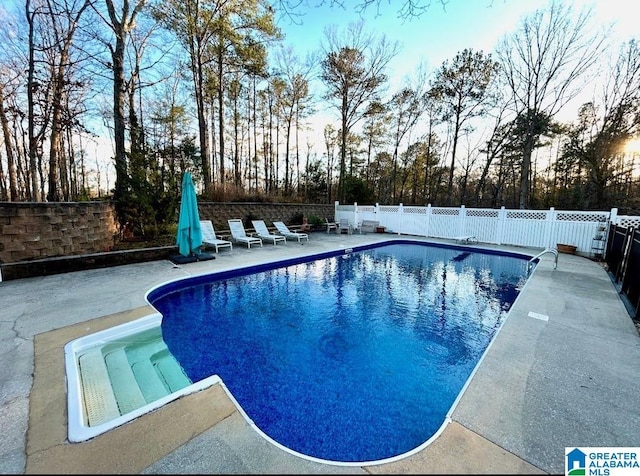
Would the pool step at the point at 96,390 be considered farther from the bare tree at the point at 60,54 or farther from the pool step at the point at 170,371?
the bare tree at the point at 60,54

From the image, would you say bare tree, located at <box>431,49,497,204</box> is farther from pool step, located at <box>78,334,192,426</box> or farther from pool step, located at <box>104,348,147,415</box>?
pool step, located at <box>104,348,147,415</box>

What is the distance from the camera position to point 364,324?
4000mm

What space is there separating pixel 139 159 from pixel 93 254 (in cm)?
285

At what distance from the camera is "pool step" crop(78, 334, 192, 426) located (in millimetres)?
2135

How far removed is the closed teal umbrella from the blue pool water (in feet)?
4.06

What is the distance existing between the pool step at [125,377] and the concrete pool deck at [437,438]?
0.23 m

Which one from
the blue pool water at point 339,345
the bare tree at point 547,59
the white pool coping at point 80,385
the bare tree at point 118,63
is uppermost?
the bare tree at point 547,59

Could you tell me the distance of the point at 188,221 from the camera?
6.21 m

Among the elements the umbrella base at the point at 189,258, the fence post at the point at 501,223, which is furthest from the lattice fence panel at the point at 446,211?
the umbrella base at the point at 189,258

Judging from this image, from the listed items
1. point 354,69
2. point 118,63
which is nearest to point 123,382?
point 118,63

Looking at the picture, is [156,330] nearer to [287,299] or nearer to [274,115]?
[287,299]

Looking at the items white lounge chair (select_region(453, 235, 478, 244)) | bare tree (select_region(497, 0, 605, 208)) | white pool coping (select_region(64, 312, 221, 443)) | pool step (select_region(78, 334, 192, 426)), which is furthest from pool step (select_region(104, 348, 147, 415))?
bare tree (select_region(497, 0, 605, 208))

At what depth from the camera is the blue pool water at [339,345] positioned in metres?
2.22

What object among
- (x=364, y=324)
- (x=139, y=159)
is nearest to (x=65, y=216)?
(x=139, y=159)
